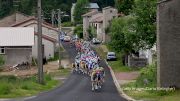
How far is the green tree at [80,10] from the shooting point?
160 m

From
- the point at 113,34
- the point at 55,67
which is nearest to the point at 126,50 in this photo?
the point at 113,34

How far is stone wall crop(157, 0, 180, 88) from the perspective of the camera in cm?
3141

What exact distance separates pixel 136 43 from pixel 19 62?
1164 inches

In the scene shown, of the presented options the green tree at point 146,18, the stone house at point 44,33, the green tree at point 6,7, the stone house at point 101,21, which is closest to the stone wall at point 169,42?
the green tree at point 146,18

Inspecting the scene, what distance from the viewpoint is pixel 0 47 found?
78.9 m

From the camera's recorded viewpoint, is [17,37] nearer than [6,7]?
Yes

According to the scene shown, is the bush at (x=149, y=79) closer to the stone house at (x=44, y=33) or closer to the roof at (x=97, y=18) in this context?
the stone house at (x=44, y=33)

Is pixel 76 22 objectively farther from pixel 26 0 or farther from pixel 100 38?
pixel 100 38

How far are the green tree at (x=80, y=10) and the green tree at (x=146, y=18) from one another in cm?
11059

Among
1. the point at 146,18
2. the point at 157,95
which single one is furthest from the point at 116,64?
the point at 157,95

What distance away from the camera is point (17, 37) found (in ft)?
261

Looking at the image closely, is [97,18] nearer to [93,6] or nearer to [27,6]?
[27,6]

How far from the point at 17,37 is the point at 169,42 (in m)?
49.9

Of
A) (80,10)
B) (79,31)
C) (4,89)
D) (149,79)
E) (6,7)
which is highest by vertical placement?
(6,7)
